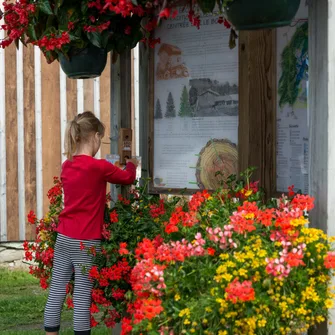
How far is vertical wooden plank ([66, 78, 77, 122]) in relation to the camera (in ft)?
27.3

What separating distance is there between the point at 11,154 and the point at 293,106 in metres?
4.52

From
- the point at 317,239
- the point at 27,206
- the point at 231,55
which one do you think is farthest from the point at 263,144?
the point at 27,206

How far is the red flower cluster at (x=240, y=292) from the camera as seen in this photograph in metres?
3.07

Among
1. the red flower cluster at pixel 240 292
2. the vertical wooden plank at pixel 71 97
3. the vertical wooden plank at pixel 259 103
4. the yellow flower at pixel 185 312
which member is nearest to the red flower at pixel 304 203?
the red flower cluster at pixel 240 292

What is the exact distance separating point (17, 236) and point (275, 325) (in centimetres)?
541

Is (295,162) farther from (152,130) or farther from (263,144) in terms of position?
(152,130)

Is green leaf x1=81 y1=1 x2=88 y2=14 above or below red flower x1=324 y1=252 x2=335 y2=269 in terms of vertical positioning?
above

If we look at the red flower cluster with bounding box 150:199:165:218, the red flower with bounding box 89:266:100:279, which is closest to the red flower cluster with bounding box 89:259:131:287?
the red flower with bounding box 89:266:100:279

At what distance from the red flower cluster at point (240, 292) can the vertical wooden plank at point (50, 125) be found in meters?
5.39

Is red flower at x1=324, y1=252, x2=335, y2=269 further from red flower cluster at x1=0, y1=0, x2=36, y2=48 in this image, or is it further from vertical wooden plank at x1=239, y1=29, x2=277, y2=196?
red flower cluster at x1=0, y1=0, x2=36, y2=48

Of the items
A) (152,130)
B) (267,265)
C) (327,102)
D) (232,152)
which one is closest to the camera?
(267,265)

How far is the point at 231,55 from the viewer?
4.73 metres

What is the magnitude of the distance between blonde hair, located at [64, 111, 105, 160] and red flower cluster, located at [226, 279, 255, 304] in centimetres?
186

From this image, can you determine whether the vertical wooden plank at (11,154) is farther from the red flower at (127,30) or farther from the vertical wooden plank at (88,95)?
the red flower at (127,30)
